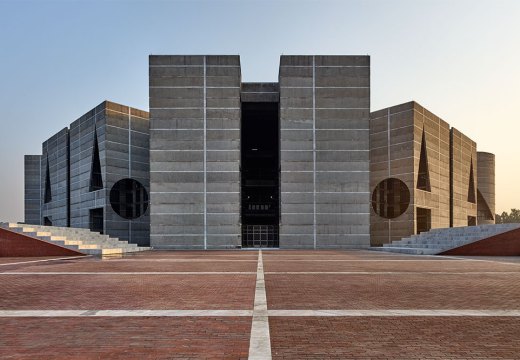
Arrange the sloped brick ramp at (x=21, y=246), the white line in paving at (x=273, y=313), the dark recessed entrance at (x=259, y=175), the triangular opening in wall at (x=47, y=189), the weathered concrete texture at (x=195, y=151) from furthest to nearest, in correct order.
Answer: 1. the triangular opening in wall at (x=47, y=189)
2. the dark recessed entrance at (x=259, y=175)
3. the weathered concrete texture at (x=195, y=151)
4. the sloped brick ramp at (x=21, y=246)
5. the white line in paving at (x=273, y=313)

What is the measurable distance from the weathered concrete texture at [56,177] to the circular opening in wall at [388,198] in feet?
143

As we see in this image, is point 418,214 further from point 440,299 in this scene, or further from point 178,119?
point 440,299

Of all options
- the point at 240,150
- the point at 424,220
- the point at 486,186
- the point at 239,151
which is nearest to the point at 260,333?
the point at 239,151

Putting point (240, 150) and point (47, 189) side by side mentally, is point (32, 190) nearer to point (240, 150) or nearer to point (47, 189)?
point (47, 189)

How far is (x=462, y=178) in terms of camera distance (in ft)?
183

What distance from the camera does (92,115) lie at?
46844 mm

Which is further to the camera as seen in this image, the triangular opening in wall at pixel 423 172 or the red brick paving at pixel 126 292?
the triangular opening in wall at pixel 423 172

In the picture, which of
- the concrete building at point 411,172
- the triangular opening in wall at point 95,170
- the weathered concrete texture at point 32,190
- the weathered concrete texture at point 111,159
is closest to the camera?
the concrete building at point 411,172

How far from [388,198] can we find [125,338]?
45095 mm

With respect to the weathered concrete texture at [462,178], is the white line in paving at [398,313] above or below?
below

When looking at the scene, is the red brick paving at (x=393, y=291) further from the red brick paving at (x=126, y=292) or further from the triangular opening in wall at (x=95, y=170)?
the triangular opening in wall at (x=95, y=170)

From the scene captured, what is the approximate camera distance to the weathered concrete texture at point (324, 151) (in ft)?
119

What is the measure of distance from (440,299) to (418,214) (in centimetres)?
4442

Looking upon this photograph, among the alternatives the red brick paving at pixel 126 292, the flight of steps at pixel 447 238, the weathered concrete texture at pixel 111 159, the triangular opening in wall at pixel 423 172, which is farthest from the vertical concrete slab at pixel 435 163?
the red brick paving at pixel 126 292
